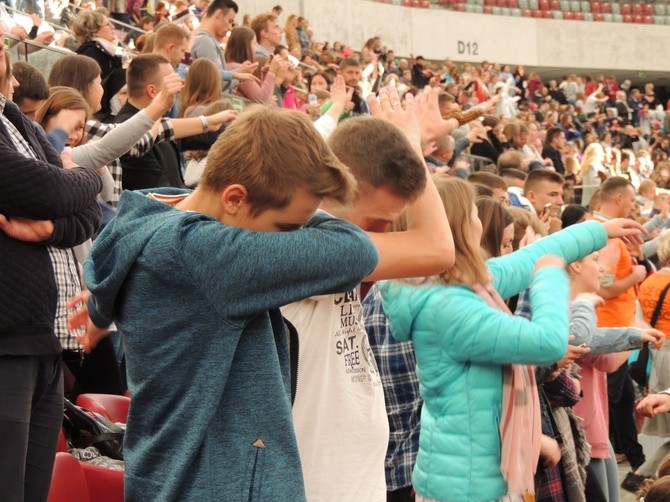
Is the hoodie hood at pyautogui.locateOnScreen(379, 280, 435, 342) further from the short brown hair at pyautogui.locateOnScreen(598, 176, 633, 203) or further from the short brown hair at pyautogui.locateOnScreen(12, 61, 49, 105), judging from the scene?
the short brown hair at pyautogui.locateOnScreen(598, 176, 633, 203)

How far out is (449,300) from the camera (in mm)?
2936

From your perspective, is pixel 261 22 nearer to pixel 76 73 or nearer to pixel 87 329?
pixel 76 73

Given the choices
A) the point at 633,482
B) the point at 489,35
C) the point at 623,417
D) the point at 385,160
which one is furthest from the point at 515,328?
the point at 489,35

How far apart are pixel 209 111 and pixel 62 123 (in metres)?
1.95

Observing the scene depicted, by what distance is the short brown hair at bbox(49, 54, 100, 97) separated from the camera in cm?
490

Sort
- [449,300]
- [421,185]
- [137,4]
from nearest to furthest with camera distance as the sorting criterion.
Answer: [421,185]
[449,300]
[137,4]

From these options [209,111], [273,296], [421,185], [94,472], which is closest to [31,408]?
[94,472]

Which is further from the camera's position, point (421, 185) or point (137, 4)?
point (137, 4)

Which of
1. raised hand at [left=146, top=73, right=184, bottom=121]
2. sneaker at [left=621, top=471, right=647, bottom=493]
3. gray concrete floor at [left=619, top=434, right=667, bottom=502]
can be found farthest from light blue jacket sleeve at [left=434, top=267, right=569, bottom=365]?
gray concrete floor at [left=619, top=434, right=667, bottom=502]

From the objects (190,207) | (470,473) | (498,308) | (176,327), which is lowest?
(470,473)

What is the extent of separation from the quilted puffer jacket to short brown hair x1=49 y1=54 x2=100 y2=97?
243 centimetres

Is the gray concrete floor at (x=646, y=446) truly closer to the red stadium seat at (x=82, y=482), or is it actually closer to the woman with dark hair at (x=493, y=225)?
the woman with dark hair at (x=493, y=225)

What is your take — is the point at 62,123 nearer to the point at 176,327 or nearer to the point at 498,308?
the point at 498,308

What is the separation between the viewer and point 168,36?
6.97 m
